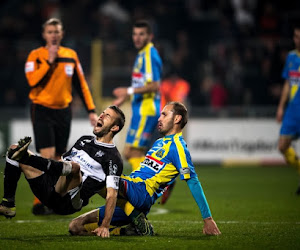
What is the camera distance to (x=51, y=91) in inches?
343

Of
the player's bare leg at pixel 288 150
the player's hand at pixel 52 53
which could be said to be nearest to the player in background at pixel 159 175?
the player's hand at pixel 52 53

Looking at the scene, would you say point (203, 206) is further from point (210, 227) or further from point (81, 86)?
point (81, 86)

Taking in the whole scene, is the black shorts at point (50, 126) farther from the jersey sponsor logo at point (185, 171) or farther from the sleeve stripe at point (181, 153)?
the jersey sponsor logo at point (185, 171)

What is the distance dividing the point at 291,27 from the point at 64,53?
1064 centimetres

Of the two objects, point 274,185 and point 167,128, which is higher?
point 167,128

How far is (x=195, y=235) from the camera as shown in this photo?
650cm

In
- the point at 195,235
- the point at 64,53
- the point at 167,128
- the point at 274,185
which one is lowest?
the point at 274,185

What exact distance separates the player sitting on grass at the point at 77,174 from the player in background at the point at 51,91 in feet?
6.95

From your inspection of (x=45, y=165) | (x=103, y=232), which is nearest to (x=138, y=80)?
(x=103, y=232)

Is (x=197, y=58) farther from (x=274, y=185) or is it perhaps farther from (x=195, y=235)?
(x=195, y=235)

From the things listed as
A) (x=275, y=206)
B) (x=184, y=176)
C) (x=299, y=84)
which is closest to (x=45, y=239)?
(x=184, y=176)

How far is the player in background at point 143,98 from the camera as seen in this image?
9.77 metres

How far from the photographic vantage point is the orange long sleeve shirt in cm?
855

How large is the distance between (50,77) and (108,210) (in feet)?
10.4
